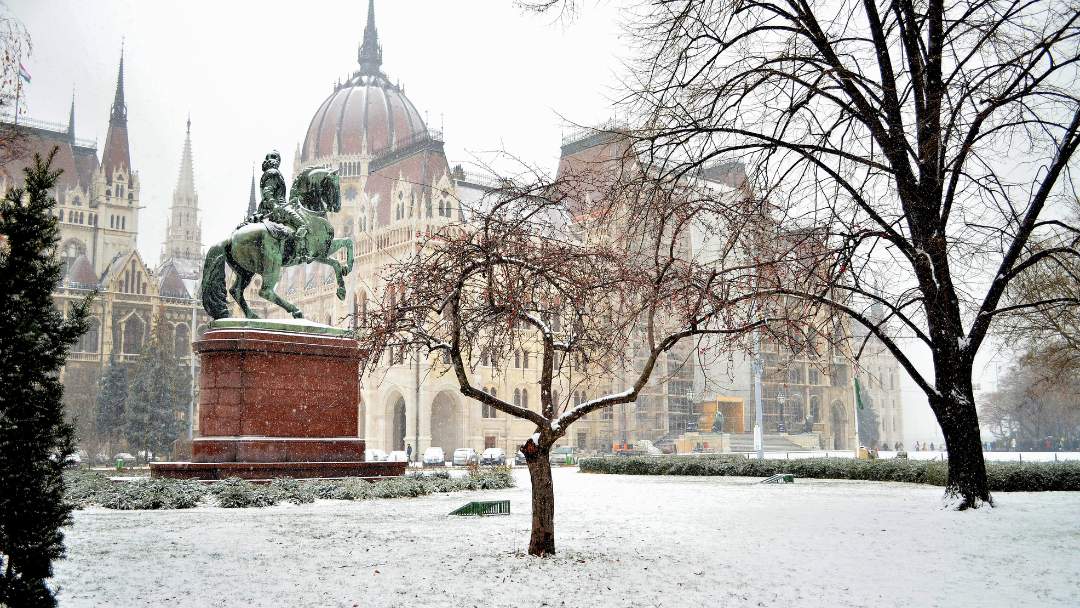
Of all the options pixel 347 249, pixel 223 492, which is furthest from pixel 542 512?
pixel 347 249

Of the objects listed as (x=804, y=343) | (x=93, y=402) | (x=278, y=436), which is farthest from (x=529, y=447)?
(x=93, y=402)

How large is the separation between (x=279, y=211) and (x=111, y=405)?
52.7 m

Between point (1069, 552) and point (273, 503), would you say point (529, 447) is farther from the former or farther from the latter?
point (273, 503)

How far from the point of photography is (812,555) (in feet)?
35.8

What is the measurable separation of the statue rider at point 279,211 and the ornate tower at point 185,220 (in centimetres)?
11667

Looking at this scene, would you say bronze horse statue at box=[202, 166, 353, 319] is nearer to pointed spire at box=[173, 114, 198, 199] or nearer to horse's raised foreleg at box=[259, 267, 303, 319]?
horse's raised foreleg at box=[259, 267, 303, 319]

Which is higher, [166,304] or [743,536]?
[166,304]

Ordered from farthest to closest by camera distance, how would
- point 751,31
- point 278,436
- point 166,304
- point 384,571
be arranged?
point 166,304 → point 278,436 → point 751,31 → point 384,571

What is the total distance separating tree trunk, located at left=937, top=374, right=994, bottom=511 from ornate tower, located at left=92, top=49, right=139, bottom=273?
102805mm

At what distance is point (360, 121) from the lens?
92.1m

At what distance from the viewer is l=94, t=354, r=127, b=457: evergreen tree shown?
65875mm

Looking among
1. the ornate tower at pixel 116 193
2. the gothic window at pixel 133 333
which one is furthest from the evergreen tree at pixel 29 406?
the ornate tower at pixel 116 193

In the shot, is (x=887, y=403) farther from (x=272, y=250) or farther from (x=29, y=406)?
(x=29, y=406)

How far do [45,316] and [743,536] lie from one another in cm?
888
